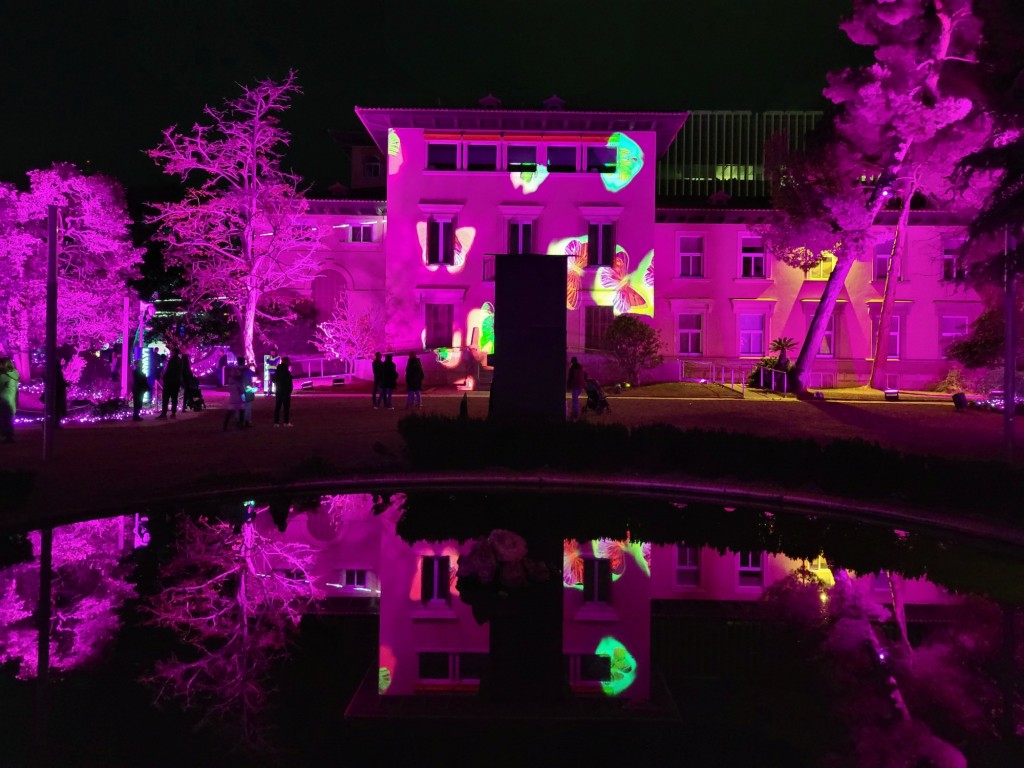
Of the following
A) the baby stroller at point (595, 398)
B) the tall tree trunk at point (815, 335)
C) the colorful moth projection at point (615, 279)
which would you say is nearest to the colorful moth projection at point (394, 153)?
the colorful moth projection at point (615, 279)

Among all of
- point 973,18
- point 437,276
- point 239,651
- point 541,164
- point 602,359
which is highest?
point 973,18

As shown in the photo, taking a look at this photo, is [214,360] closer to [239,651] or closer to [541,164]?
[541,164]

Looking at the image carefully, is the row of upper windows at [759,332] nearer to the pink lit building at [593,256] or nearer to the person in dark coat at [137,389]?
the pink lit building at [593,256]

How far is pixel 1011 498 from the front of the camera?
10320 mm

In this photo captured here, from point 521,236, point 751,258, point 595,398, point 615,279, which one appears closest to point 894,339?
point 751,258

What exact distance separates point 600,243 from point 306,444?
19708 mm

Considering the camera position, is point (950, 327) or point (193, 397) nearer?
point (193, 397)

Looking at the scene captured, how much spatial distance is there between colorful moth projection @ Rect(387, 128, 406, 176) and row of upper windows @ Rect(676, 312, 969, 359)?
12603 millimetres

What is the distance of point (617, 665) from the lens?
235 inches

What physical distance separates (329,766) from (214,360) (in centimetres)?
3269

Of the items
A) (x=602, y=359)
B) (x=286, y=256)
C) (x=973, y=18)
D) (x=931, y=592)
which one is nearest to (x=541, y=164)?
(x=602, y=359)

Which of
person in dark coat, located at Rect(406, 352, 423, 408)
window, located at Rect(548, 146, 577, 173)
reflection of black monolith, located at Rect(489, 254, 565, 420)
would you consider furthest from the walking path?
window, located at Rect(548, 146, 577, 173)

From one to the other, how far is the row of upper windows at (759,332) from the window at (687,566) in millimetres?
25820

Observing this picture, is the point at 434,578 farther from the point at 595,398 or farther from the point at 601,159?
the point at 601,159
